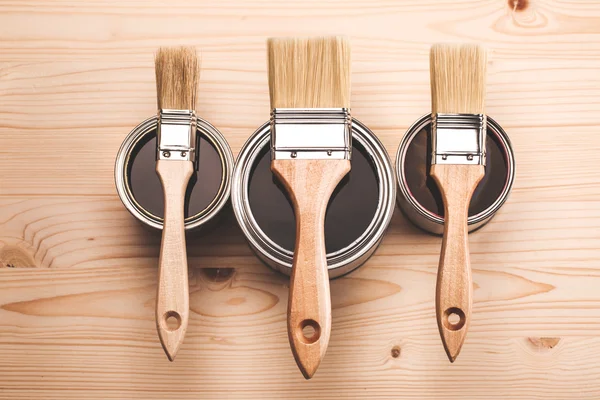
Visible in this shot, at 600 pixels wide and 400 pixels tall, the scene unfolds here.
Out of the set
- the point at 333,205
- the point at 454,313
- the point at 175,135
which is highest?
the point at 175,135

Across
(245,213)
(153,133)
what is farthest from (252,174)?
(153,133)

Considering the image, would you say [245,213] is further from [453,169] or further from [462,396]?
[462,396]

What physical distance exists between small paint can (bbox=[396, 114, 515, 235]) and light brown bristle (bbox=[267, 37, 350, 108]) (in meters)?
0.13

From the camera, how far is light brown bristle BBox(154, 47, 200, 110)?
84cm

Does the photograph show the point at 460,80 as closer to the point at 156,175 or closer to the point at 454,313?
the point at 454,313

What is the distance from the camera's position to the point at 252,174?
0.86 m

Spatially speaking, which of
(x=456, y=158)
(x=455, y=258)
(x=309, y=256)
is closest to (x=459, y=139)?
(x=456, y=158)

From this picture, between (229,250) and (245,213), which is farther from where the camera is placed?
(229,250)

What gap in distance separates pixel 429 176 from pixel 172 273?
39 cm

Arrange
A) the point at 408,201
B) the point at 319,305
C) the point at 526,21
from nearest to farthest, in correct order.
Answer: the point at 319,305 → the point at 408,201 → the point at 526,21

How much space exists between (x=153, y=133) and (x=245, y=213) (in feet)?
0.63

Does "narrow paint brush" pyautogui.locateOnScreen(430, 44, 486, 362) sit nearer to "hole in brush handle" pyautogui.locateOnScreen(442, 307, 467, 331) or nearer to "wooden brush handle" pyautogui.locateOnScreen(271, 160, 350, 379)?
"hole in brush handle" pyautogui.locateOnScreen(442, 307, 467, 331)

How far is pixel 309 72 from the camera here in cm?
80

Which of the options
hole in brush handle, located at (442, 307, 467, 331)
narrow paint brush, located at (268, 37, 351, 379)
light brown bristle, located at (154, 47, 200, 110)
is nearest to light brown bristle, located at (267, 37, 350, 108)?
narrow paint brush, located at (268, 37, 351, 379)
